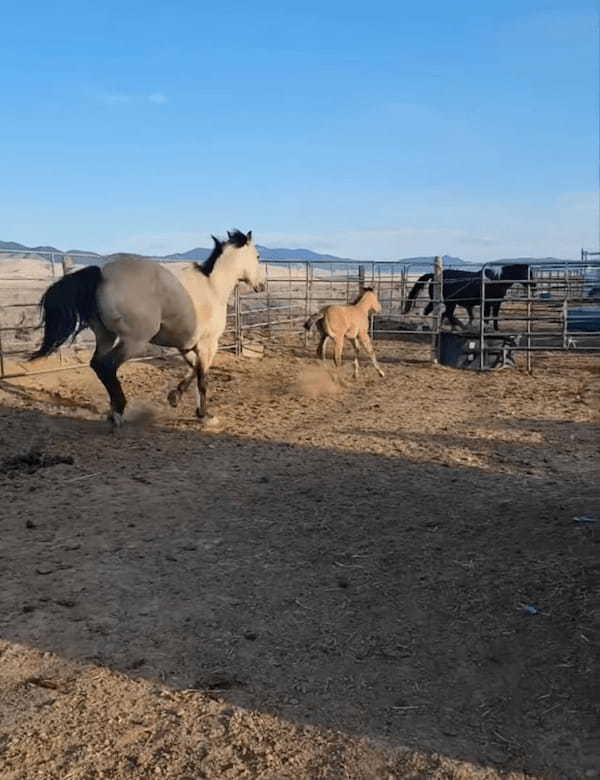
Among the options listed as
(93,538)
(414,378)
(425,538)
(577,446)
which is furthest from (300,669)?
(414,378)

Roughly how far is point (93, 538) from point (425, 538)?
1992mm

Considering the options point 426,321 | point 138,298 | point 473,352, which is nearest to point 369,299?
point 473,352

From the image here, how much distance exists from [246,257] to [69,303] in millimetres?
2426

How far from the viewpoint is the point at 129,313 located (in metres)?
6.93

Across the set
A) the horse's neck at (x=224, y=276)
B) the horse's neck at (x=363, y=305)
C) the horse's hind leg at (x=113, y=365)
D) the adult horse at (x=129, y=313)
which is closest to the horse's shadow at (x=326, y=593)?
the horse's hind leg at (x=113, y=365)

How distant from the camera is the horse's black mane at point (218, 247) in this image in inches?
317

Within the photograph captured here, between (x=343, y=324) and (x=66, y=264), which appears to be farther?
(x=343, y=324)

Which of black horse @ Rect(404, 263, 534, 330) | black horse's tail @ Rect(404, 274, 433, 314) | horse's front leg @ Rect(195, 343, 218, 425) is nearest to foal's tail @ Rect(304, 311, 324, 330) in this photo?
horse's front leg @ Rect(195, 343, 218, 425)

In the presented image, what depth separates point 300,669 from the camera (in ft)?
9.46

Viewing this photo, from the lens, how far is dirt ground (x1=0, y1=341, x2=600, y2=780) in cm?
241

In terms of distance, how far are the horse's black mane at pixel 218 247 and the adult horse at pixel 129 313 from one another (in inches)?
4.2

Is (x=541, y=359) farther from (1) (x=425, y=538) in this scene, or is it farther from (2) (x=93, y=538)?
(2) (x=93, y=538)

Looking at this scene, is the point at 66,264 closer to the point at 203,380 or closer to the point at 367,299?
the point at 203,380

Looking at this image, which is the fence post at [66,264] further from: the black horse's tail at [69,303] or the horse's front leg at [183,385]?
the black horse's tail at [69,303]
